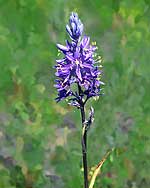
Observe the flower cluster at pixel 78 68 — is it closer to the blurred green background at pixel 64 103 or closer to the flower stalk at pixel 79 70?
the flower stalk at pixel 79 70

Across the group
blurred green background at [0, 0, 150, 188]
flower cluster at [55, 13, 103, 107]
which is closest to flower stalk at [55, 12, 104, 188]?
flower cluster at [55, 13, 103, 107]

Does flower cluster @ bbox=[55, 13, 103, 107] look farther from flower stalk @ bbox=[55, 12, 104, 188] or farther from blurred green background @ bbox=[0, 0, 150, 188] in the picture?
blurred green background @ bbox=[0, 0, 150, 188]

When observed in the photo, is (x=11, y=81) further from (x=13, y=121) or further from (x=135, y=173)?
(x=135, y=173)

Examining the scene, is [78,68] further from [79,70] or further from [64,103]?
[64,103]

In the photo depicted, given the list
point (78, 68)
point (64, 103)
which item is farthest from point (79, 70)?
point (64, 103)

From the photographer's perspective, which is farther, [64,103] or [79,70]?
[64,103]

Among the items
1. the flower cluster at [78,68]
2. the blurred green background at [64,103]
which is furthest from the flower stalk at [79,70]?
the blurred green background at [64,103]

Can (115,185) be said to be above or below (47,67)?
below

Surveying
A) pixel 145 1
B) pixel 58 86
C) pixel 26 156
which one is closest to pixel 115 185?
pixel 26 156
